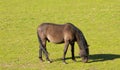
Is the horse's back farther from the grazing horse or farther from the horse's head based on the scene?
the horse's head

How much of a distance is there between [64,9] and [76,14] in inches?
86.4

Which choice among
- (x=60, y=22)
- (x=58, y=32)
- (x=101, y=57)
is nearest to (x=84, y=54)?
(x=58, y=32)

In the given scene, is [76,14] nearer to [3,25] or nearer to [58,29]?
[3,25]

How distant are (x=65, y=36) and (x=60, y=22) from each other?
1054 cm

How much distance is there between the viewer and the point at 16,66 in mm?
17016

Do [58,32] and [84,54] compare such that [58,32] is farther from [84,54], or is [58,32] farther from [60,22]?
[60,22]

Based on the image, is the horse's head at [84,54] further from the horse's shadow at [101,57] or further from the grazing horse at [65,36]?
the horse's shadow at [101,57]

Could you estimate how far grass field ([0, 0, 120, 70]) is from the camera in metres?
17.3

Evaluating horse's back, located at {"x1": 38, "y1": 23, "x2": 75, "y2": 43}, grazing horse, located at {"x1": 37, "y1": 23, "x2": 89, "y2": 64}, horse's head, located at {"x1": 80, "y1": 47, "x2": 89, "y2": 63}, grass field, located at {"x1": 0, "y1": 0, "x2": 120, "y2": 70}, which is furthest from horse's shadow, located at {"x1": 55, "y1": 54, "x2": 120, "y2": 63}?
horse's back, located at {"x1": 38, "y1": 23, "x2": 75, "y2": 43}

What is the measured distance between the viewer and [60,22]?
27.5m

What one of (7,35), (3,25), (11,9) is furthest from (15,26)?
(11,9)

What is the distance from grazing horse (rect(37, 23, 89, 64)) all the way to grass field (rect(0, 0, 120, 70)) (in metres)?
0.62

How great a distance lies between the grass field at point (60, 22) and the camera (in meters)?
17.3

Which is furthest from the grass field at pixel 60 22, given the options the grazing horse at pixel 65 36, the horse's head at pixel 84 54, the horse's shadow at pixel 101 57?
the grazing horse at pixel 65 36
